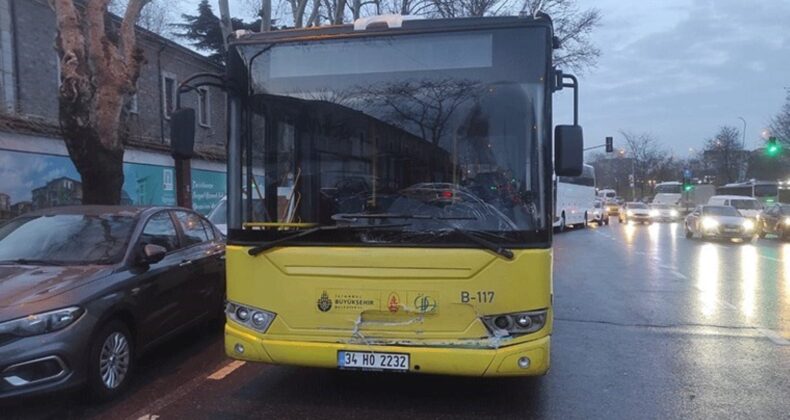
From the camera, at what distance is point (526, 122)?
4520 mm

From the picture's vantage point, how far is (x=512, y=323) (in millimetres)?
4402

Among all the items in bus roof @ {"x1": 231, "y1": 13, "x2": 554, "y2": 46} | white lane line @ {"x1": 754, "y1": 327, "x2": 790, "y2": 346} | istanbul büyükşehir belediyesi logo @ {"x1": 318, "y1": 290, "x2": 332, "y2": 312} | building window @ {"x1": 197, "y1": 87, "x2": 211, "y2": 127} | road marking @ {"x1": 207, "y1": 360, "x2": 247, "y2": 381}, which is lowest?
white lane line @ {"x1": 754, "y1": 327, "x2": 790, "y2": 346}

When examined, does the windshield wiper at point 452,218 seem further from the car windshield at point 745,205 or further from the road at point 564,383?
the car windshield at point 745,205

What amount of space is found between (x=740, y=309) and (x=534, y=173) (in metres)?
6.29

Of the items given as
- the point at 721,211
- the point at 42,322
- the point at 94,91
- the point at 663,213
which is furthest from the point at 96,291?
the point at 663,213

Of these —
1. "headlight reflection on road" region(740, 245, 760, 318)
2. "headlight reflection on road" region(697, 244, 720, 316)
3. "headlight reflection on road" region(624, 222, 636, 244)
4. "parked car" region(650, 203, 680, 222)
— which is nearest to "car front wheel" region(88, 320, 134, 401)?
"headlight reflection on road" region(697, 244, 720, 316)

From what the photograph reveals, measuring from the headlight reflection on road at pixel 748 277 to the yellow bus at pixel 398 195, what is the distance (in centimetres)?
585

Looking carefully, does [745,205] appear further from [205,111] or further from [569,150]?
[569,150]

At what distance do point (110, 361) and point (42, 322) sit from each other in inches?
28.4

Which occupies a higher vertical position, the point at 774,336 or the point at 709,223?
the point at 709,223

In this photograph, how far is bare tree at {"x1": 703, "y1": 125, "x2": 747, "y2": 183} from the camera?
73.1 metres

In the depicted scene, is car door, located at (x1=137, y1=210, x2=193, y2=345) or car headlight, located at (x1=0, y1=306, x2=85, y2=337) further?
car door, located at (x1=137, y1=210, x2=193, y2=345)

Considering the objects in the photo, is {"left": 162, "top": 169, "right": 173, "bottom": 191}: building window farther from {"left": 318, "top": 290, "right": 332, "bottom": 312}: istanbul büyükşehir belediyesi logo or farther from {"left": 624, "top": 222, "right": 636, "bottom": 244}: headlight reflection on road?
{"left": 318, "top": 290, "right": 332, "bottom": 312}: istanbul büyükşehir belediyesi logo

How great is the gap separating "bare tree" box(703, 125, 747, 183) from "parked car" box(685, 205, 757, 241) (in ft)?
177
